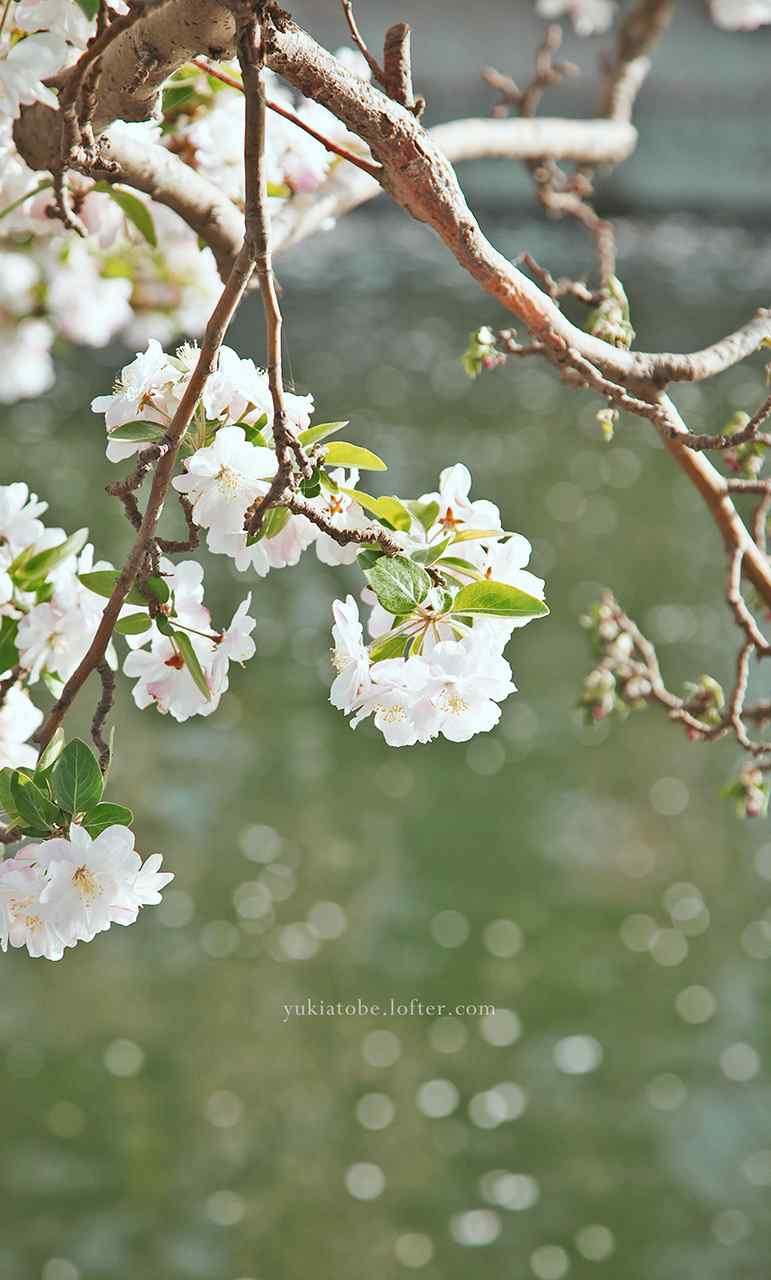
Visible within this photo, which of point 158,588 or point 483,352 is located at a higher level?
point 483,352

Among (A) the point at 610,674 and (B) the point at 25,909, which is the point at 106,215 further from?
(B) the point at 25,909

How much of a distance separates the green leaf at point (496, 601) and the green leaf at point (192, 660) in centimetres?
12

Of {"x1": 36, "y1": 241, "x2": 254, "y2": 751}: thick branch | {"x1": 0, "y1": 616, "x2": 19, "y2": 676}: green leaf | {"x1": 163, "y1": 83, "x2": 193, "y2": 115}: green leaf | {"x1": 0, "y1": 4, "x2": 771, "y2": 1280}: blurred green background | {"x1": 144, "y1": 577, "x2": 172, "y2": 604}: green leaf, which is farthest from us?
{"x1": 0, "y1": 4, "x2": 771, "y2": 1280}: blurred green background

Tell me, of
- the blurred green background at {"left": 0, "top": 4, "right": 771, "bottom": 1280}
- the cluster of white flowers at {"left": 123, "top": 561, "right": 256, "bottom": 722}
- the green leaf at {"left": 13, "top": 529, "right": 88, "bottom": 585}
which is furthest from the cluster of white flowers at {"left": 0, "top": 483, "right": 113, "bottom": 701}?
the blurred green background at {"left": 0, "top": 4, "right": 771, "bottom": 1280}

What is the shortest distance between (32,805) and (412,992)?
2.42 m

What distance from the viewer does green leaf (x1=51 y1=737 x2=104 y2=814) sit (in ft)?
1.90

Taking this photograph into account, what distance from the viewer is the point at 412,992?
2918 mm

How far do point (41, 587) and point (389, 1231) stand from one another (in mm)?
1975

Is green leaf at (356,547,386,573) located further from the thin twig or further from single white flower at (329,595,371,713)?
the thin twig

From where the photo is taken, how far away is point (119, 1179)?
249cm

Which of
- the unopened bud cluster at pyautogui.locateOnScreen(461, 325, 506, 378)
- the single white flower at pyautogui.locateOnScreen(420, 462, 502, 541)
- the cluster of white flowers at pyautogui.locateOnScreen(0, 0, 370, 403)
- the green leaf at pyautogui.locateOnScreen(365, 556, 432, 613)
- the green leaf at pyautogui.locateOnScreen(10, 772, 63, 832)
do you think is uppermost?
the cluster of white flowers at pyautogui.locateOnScreen(0, 0, 370, 403)

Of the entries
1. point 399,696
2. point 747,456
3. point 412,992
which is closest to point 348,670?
point 399,696

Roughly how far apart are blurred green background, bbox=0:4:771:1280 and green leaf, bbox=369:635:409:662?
1571 mm

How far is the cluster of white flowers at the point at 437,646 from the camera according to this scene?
1.87ft
